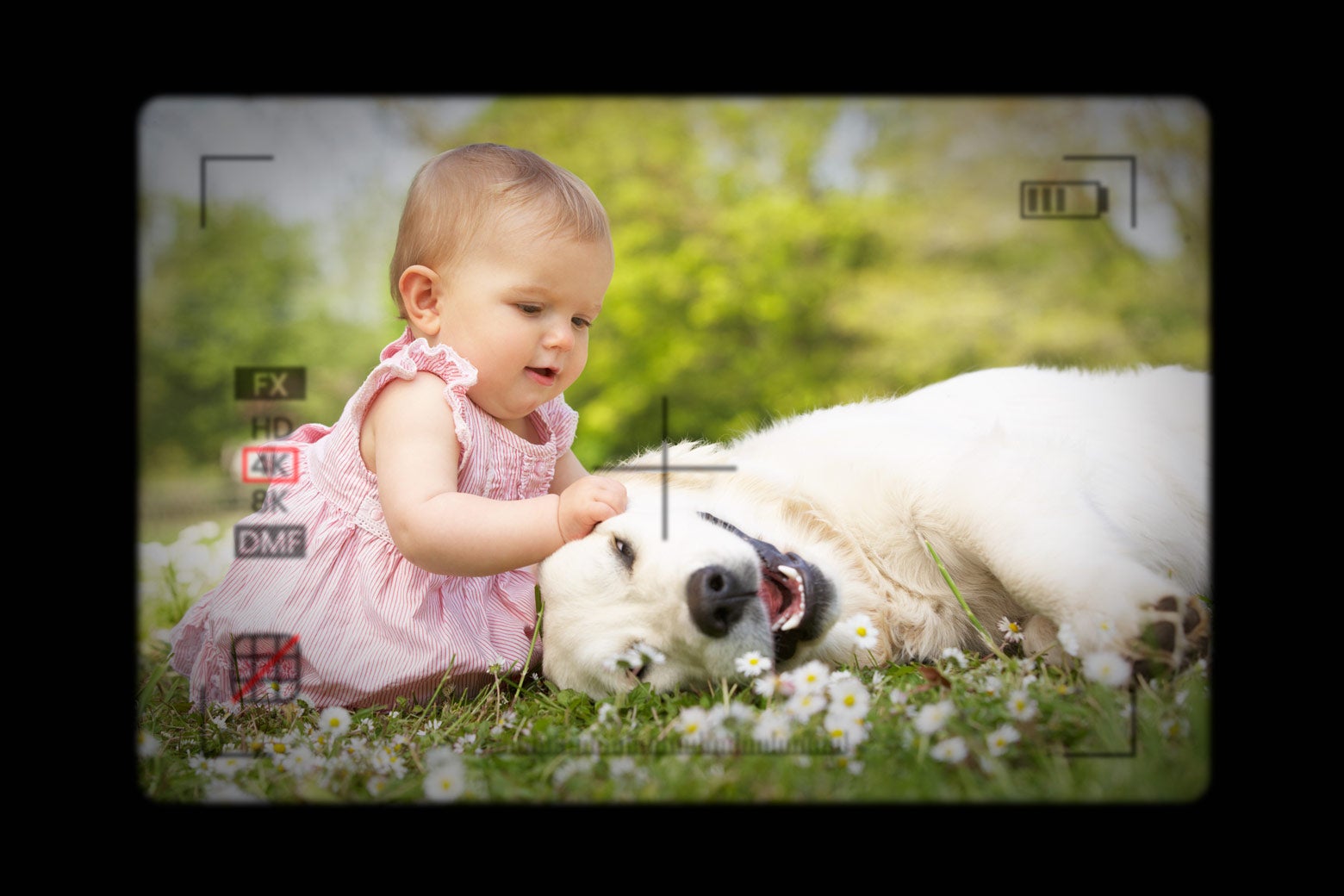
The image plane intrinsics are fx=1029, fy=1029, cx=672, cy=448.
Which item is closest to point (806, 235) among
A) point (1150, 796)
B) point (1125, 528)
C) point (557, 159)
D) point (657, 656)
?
point (557, 159)

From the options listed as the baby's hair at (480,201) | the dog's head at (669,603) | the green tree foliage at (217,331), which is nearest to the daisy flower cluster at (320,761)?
the dog's head at (669,603)

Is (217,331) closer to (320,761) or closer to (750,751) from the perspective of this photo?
(320,761)

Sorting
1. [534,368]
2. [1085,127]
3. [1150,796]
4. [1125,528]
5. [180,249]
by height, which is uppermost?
[1085,127]

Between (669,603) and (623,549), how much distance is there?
210mm

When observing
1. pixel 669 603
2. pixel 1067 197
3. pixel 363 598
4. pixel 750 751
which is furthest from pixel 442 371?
pixel 1067 197

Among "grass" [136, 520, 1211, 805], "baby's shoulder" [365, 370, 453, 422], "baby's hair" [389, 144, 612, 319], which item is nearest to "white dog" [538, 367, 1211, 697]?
"grass" [136, 520, 1211, 805]

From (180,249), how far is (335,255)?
0.42 m

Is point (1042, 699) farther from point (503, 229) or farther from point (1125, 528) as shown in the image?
point (503, 229)

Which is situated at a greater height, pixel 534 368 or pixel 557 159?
pixel 557 159

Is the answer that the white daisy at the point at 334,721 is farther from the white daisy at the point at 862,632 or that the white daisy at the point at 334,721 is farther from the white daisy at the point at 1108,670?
the white daisy at the point at 1108,670

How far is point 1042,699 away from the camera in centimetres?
189

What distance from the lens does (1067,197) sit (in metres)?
2.09

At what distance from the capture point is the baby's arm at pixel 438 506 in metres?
2.15

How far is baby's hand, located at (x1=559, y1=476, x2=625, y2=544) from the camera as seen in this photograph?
225cm
